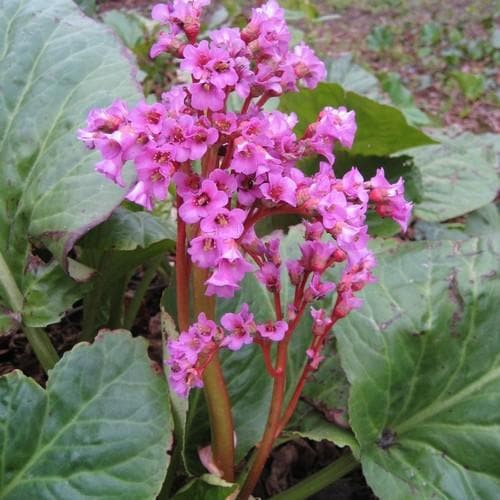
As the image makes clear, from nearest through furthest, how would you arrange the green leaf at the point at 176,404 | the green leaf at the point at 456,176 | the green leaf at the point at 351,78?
the green leaf at the point at 176,404 → the green leaf at the point at 456,176 → the green leaf at the point at 351,78

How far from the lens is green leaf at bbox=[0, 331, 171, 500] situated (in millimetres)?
1099

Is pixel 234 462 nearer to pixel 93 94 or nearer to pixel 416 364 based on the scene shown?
pixel 416 364

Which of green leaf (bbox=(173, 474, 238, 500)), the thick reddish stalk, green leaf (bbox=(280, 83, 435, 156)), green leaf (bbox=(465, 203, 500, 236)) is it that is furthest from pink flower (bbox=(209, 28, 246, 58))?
green leaf (bbox=(465, 203, 500, 236))

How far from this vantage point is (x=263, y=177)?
0.92 metres

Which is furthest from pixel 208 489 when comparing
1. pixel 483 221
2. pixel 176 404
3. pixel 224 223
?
pixel 483 221

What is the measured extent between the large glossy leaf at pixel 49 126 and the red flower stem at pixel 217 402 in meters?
0.29

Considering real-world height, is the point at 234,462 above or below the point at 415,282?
below

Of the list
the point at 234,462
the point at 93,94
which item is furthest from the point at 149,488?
the point at 93,94

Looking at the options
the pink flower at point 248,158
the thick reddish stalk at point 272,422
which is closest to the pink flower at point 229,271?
the pink flower at point 248,158

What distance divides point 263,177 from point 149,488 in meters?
0.53

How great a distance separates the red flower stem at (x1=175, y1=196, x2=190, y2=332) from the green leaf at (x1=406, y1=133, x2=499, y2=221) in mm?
1182

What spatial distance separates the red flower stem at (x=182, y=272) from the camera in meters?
1.00

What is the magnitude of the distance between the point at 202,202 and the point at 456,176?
154 centimetres

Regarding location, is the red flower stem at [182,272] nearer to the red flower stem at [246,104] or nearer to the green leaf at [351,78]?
the red flower stem at [246,104]
